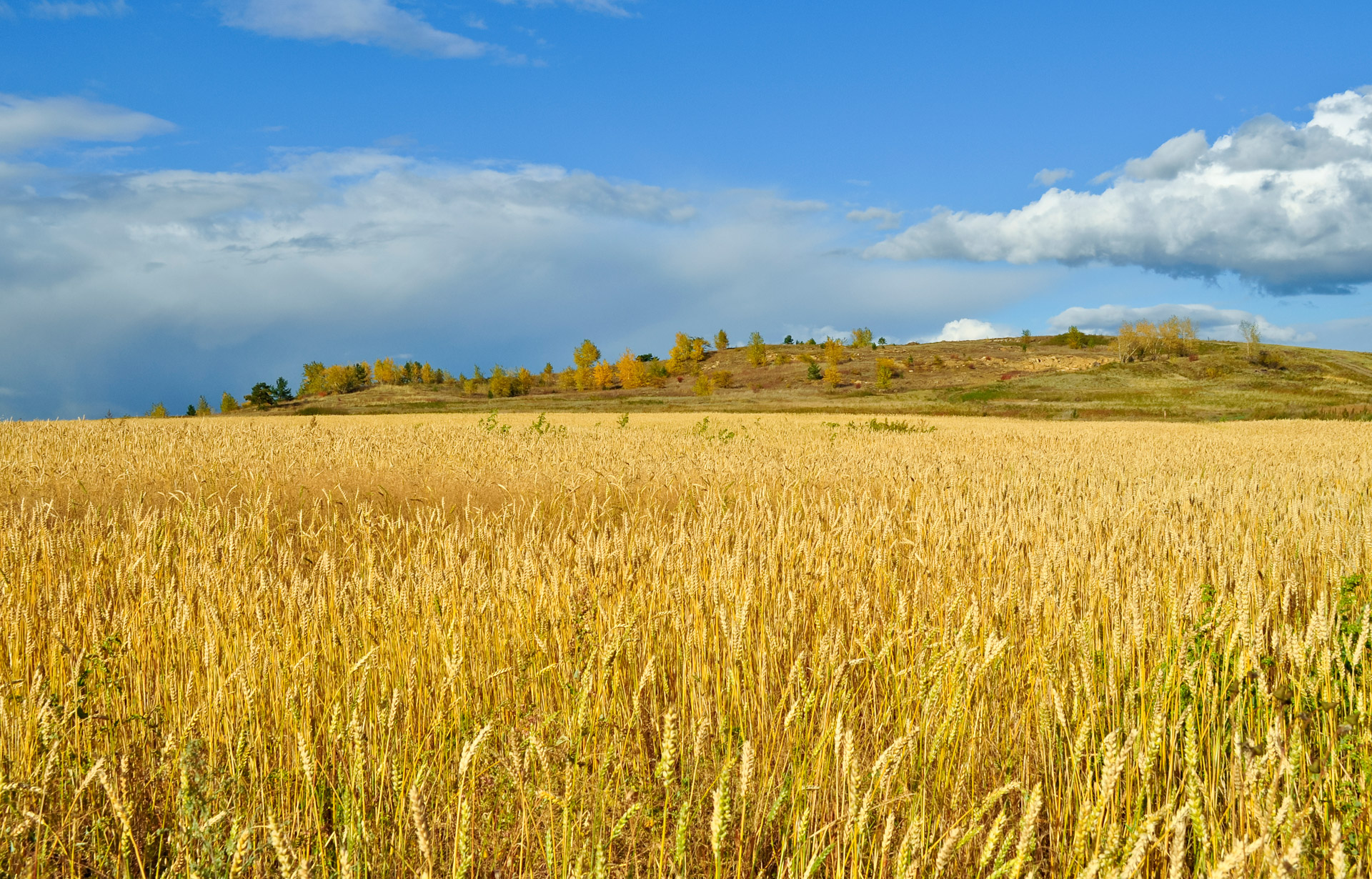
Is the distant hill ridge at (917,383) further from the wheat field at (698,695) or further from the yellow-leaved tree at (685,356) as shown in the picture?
the wheat field at (698,695)

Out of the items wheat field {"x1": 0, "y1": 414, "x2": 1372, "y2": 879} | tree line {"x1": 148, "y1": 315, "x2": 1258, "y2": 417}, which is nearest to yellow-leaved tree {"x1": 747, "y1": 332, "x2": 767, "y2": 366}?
tree line {"x1": 148, "y1": 315, "x2": 1258, "y2": 417}

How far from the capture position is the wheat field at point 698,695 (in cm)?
183

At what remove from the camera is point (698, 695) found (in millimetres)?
2703

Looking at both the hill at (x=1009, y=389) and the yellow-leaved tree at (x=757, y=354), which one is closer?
the hill at (x=1009, y=389)

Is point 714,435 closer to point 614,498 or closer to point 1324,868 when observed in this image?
point 614,498

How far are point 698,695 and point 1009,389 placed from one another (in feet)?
235

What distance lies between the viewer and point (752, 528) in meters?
4.72

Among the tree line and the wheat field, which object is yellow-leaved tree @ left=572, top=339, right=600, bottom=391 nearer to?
the tree line

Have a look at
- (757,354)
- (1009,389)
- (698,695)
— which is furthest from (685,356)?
(698,695)

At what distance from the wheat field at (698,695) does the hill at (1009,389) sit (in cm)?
4401

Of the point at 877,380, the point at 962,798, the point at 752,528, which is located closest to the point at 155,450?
the point at 752,528

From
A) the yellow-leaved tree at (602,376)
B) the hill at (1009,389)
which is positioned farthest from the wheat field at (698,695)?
the yellow-leaved tree at (602,376)

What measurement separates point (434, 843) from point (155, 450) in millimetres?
9914

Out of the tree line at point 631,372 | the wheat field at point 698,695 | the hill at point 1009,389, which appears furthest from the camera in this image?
the tree line at point 631,372
